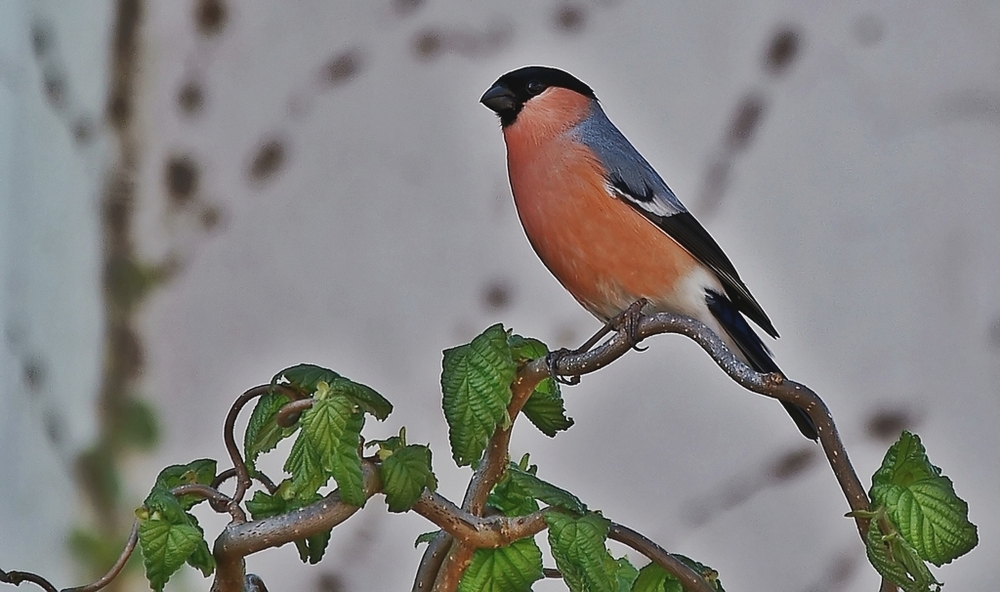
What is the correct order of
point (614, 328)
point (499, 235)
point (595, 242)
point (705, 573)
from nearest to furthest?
1. point (705, 573)
2. point (614, 328)
3. point (595, 242)
4. point (499, 235)

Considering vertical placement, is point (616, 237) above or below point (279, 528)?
above

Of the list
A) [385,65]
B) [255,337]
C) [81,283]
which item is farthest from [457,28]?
[81,283]

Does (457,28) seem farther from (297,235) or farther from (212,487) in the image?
(212,487)

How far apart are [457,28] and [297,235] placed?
1.00 feet

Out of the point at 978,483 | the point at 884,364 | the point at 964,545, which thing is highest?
the point at 884,364

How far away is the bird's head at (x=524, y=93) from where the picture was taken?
3.06ft

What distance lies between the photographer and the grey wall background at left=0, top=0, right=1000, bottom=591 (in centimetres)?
128

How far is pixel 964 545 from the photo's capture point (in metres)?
0.50

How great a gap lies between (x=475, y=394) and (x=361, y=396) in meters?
0.05

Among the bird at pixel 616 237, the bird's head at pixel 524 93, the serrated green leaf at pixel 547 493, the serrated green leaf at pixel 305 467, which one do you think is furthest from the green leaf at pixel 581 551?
the bird's head at pixel 524 93

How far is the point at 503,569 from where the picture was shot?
0.56 meters

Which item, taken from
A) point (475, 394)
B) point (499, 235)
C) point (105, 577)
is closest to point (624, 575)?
point (475, 394)

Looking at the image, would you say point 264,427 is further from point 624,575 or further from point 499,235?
point 499,235

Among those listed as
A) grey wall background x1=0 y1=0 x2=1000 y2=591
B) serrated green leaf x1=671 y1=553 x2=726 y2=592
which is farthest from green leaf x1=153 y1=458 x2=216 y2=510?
grey wall background x1=0 y1=0 x2=1000 y2=591
